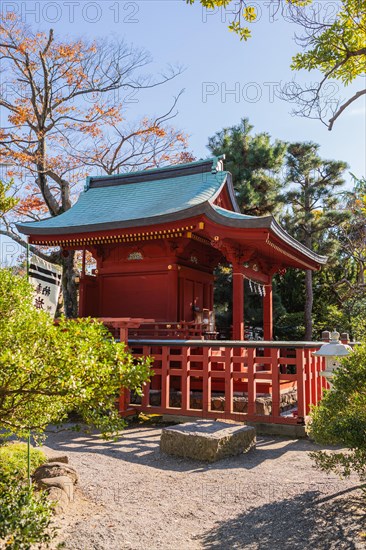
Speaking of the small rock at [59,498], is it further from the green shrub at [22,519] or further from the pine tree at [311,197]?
the pine tree at [311,197]

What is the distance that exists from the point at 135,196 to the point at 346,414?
1147 cm

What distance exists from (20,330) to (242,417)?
20.0 feet

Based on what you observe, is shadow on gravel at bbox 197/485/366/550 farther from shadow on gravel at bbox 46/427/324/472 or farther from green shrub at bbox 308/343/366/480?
shadow on gravel at bbox 46/427/324/472

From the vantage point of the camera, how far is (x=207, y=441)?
6.27 m

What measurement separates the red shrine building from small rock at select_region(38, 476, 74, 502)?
6.56 m

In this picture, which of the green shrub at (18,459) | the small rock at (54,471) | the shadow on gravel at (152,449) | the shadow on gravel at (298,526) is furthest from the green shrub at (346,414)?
the green shrub at (18,459)

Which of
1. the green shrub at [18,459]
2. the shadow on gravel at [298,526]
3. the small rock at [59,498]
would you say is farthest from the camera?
the green shrub at [18,459]

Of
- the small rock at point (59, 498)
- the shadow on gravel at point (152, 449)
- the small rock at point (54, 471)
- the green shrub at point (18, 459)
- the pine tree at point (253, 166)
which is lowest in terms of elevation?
the shadow on gravel at point (152, 449)

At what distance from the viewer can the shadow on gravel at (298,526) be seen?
3.57m

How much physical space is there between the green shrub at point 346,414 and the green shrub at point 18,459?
9.20ft

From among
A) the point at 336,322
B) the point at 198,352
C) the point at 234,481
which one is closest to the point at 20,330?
the point at 234,481

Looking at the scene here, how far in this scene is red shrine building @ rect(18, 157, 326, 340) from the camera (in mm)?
10719

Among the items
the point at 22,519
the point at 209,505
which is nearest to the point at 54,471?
the point at 209,505

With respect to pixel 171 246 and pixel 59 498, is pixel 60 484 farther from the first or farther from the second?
pixel 171 246
